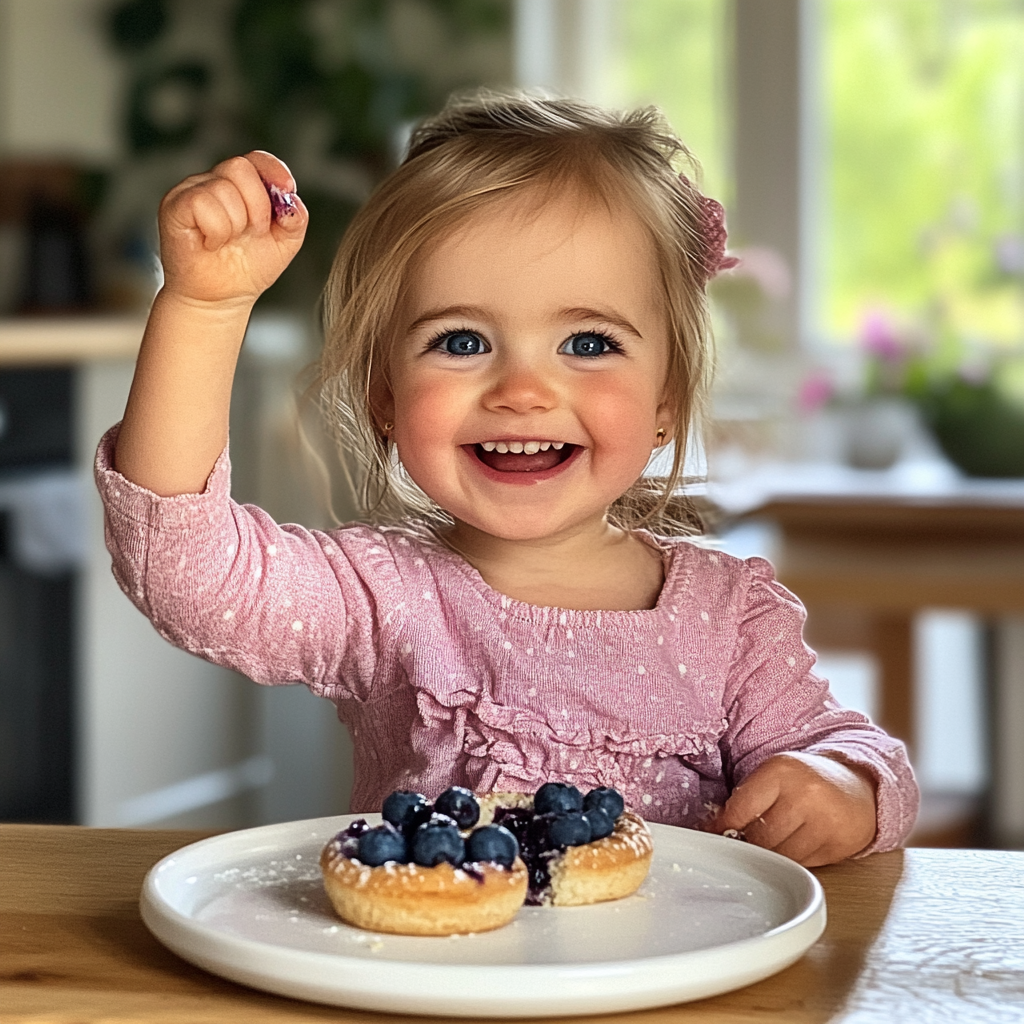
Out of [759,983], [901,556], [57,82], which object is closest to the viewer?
[759,983]

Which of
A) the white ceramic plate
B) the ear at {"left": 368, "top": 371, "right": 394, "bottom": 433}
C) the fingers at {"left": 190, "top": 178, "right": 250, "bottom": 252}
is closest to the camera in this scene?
the white ceramic plate

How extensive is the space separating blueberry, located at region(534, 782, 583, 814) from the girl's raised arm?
0.89 feet

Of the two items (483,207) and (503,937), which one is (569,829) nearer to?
(503,937)

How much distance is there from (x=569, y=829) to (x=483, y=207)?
466mm

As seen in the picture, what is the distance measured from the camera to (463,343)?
1048 mm

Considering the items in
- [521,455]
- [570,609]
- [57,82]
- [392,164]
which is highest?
[57,82]

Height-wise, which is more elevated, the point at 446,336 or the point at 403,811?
the point at 446,336

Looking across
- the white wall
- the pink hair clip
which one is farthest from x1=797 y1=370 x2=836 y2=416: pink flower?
the pink hair clip

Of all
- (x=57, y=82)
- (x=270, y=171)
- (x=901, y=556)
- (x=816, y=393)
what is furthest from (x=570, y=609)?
(x=57, y=82)

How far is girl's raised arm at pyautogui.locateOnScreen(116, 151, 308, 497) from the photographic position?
85 centimetres

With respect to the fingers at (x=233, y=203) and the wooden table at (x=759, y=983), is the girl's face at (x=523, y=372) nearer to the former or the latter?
the fingers at (x=233, y=203)

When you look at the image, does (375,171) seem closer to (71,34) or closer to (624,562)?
(71,34)

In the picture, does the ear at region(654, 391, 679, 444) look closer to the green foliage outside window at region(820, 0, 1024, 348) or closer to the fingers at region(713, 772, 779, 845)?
the fingers at region(713, 772, 779, 845)

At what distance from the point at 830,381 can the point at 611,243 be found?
2566mm
